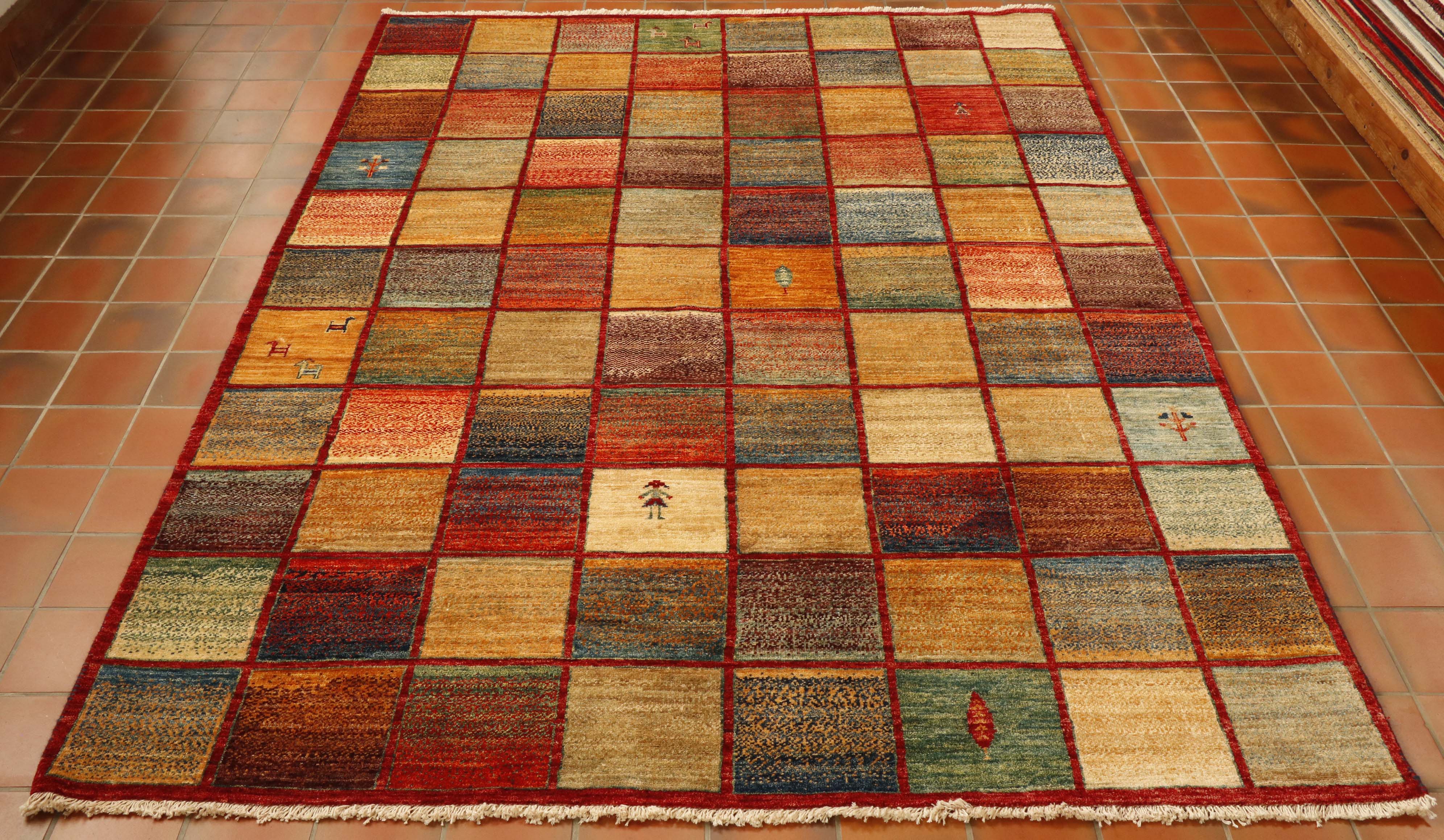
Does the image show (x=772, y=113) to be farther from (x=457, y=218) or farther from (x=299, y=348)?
(x=299, y=348)

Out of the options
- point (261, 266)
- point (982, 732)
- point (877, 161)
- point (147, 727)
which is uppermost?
point (877, 161)

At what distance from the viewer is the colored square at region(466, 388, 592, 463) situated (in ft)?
7.40

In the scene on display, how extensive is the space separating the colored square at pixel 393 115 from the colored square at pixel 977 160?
5.78ft

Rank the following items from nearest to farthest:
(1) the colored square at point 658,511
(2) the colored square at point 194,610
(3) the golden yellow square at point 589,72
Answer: (2) the colored square at point 194,610 → (1) the colored square at point 658,511 → (3) the golden yellow square at point 589,72

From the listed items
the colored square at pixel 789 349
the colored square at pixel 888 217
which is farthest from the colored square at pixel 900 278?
the colored square at pixel 789 349

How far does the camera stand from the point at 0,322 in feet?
8.39

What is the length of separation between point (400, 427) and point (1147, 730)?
1856mm

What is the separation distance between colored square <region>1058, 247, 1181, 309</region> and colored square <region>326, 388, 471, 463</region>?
1798 millimetres

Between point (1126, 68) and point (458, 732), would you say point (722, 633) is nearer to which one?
point (458, 732)

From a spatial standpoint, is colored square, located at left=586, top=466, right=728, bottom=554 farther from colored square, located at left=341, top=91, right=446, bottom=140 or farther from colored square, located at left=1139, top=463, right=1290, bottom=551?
colored square, located at left=341, top=91, right=446, bottom=140

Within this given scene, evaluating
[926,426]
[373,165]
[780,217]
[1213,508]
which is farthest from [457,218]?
[1213,508]

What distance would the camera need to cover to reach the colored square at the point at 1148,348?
8.08 ft

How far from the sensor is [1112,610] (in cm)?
200

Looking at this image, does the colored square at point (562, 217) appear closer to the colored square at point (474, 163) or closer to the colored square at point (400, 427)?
the colored square at point (474, 163)
